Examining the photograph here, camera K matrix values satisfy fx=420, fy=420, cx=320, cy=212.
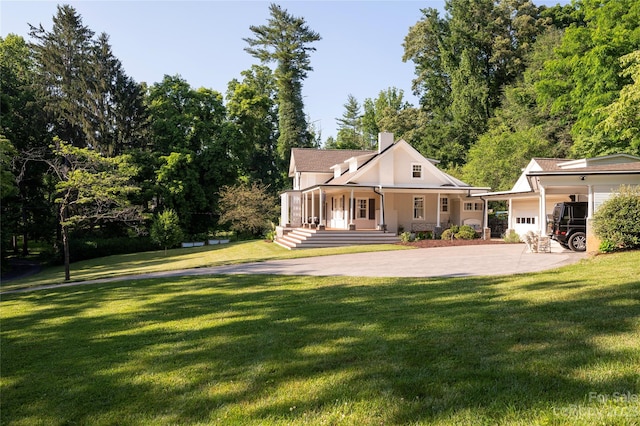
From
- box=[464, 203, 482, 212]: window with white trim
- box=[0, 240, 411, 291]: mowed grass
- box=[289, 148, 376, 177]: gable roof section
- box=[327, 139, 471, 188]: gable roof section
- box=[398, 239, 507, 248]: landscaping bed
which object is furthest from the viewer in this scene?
box=[289, 148, 376, 177]: gable roof section

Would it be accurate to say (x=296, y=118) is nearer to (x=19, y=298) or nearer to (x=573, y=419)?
(x=19, y=298)

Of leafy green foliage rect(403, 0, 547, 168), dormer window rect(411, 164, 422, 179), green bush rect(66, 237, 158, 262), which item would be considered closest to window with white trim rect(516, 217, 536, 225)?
dormer window rect(411, 164, 422, 179)

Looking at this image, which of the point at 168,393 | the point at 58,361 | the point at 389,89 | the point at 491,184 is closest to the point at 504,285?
the point at 168,393

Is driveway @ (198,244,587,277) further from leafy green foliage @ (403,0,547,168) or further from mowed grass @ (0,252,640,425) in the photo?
leafy green foliage @ (403,0,547,168)

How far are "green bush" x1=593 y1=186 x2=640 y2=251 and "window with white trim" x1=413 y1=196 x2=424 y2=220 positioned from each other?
52.1ft

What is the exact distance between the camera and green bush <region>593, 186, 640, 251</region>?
496 inches

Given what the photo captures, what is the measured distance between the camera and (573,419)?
320 cm

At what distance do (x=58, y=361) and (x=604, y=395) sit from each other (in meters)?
6.10

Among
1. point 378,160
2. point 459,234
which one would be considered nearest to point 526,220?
point 459,234

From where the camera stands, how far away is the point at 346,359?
4.70m

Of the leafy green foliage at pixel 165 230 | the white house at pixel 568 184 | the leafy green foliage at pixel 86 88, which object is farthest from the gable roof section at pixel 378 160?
the leafy green foliage at pixel 86 88

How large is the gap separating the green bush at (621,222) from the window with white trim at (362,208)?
1633 cm

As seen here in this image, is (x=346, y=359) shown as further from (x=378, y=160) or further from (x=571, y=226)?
(x=378, y=160)

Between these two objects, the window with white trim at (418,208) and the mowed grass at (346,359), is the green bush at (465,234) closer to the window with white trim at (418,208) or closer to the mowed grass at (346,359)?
the window with white trim at (418,208)
